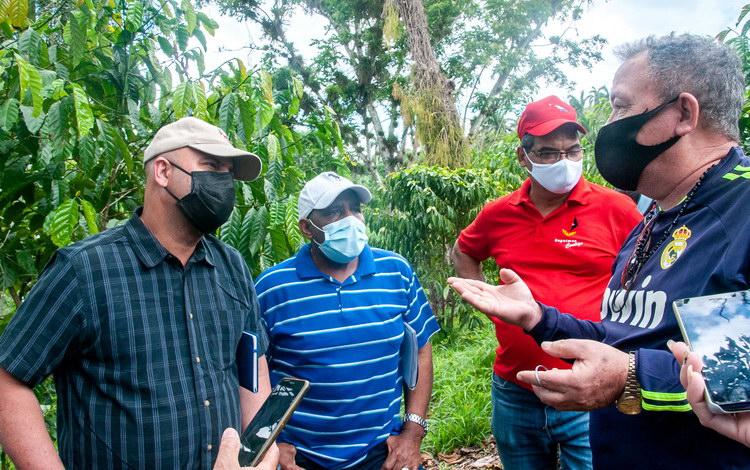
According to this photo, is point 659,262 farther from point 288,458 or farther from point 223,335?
point 288,458

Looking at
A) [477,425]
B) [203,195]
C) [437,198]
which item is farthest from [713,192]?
[437,198]

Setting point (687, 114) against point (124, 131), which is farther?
point (124, 131)

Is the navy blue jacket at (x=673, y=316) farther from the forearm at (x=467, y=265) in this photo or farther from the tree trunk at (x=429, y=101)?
the tree trunk at (x=429, y=101)

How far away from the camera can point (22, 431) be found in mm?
1433

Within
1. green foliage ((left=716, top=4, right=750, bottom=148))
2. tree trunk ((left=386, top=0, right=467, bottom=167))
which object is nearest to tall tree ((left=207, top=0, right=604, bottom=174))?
tree trunk ((left=386, top=0, right=467, bottom=167))

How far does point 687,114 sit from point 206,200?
137cm

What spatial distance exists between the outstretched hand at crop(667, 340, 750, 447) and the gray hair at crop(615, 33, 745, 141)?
0.63 meters

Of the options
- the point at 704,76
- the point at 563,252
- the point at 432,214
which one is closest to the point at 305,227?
the point at 563,252

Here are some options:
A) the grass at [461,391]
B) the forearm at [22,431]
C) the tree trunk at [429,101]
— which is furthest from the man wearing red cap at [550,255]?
the tree trunk at [429,101]

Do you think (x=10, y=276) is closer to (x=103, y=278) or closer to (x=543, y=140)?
(x=103, y=278)

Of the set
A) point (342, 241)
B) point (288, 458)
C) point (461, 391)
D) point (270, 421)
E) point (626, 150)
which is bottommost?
point (461, 391)

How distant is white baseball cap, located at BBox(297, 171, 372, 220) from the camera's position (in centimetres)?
227

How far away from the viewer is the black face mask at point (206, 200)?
1763mm

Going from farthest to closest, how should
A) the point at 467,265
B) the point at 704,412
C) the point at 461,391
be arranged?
1. the point at 461,391
2. the point at 467,265
3. the point at 704,412
